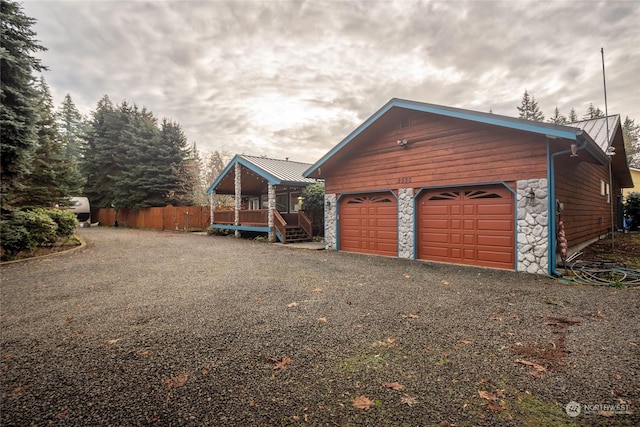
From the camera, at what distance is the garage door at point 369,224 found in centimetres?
984

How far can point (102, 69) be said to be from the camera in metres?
10.2

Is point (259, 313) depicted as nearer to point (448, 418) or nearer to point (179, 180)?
point (448, 418)

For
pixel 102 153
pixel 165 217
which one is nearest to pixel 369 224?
pixel 165 217

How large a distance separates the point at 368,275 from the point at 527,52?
8990 mm

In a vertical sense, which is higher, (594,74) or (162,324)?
(594,74)

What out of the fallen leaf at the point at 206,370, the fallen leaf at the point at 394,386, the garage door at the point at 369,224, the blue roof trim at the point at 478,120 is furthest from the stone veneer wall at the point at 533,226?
the fallen leaf at the point at 206,370

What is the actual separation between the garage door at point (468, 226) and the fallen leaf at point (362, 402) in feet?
21.9

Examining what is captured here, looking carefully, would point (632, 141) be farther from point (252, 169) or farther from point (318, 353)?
point (318, 353)

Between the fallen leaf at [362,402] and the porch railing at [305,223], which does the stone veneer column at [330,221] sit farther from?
the fallen leaf at [362,402]

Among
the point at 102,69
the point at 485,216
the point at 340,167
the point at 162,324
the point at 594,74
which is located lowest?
the point at 162,324

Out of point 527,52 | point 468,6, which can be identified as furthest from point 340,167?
point 527,52

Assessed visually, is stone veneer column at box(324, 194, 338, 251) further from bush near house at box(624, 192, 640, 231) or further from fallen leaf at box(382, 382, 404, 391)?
bush near house at box(624, 192, 640, 231)

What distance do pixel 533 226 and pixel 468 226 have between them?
1.47 meters

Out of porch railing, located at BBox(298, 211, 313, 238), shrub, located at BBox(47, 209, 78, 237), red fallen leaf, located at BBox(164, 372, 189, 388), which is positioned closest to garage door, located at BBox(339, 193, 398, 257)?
porch railing, located at BBox(298, 211, 313, 238)
